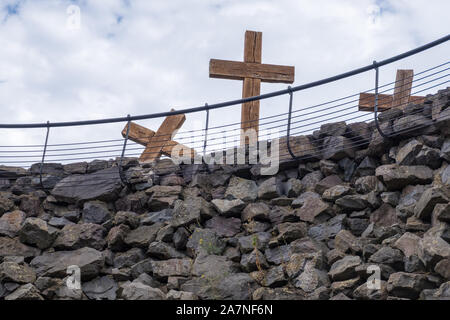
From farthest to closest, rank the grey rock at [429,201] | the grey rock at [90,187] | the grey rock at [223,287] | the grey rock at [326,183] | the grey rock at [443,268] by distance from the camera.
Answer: the grey rock at [90,187] < the grey rock at [326,183] < the grey rock at [223,287] < the grey rock at [429,201] < the grey rock at [443,268]

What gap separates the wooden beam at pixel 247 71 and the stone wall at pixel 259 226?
1600 millimetres

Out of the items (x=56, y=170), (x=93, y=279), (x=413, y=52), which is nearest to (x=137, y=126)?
(x=56, y=170)

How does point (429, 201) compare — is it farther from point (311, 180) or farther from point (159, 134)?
point (159, 134)

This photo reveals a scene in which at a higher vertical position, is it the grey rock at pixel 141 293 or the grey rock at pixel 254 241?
the grey rock at pixel 254 241

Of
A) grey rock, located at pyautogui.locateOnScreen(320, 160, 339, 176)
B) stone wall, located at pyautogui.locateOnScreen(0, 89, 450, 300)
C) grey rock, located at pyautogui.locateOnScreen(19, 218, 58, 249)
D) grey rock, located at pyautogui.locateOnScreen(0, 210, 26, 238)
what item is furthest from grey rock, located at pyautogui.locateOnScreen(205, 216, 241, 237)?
grey rock, located at pyautogui.locateOnScreen(0, 210, 26, 238)

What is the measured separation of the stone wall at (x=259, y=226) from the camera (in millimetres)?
5961

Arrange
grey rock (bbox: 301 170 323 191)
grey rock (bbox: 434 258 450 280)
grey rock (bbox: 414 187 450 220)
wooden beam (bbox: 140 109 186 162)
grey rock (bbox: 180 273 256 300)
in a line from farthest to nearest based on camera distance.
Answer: wooden beam (bbox: 140 109 186 162), grey rock (bbox: 301 170 323 191), grey rock (bbox: 180 273 256 300), grey rock (bbox: 414 187 450 220), grey rock (bbox: 434 258 450 280)

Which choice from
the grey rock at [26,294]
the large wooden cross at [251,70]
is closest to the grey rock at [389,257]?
the grey rock at [26,294]

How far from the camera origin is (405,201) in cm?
648

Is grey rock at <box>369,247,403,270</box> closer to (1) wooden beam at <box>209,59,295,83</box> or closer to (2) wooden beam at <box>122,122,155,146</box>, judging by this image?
(1) wooden beam at <box>209,59,295,83</box>

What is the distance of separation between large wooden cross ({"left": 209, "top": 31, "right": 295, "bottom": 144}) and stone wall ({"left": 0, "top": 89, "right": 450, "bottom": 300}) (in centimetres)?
158

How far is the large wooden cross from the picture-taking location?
906cm

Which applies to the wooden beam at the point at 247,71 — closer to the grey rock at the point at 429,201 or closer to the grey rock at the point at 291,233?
the grey rock at the point at 291,233

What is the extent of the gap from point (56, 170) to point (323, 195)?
371 cm
